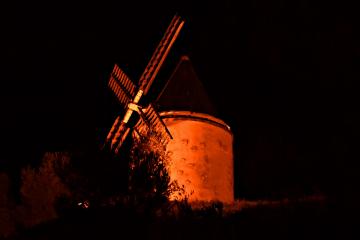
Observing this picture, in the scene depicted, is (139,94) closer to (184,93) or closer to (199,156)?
(184,93)

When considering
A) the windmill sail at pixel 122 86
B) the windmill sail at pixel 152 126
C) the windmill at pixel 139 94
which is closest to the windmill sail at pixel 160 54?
the windmill at pixel 139 94

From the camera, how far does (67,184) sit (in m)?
18.6

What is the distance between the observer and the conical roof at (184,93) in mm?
21922

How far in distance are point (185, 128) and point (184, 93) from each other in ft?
6.45

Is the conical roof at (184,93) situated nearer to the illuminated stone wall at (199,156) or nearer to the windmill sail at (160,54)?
the illuminated stone wall at (199,156)

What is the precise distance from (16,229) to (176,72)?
923cm

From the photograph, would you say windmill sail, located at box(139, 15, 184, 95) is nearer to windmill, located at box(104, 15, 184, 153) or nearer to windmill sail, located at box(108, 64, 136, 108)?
windmill, located at box(104, 15, 184, 153)

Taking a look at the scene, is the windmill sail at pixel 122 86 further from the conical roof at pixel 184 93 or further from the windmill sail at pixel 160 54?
the conical roof at pixel 184 93

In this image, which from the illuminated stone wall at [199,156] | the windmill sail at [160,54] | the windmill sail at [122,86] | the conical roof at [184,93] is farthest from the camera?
the windmill sail at [122,86]

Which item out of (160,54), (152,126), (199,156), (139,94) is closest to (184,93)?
(139,94)

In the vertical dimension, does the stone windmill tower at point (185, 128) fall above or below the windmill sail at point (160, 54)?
below

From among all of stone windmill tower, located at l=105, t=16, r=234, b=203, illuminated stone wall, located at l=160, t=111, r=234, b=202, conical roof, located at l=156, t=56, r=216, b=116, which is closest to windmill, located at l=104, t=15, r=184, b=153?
stone windmill tower, located at l=105, t=16, r=234, b=203

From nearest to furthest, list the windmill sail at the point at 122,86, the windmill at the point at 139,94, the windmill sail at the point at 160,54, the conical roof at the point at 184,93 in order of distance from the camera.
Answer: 1. the conical roof at the point at 184,93
2. the windmill at the point at 139,94
3. the windmill sail at the point at 160,54
4. the windmill sail at the point at 122,86

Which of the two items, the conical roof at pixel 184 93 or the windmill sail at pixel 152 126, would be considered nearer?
the windmill sail at pixel 152 126
